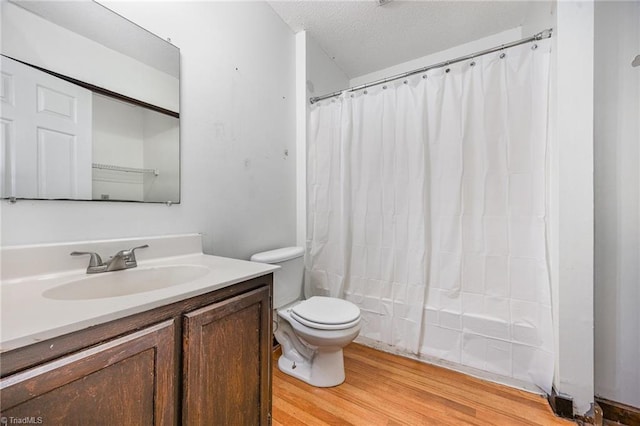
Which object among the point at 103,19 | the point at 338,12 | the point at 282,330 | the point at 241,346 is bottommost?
the point at 282,330

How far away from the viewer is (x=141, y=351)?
63 cm

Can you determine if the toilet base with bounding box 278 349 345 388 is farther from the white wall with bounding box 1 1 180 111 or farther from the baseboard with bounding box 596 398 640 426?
the white wall with bounding box 1 1 180 111

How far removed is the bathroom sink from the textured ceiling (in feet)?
6.07

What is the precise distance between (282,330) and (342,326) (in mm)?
486

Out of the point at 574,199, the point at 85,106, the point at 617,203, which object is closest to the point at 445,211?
the point at 574,199

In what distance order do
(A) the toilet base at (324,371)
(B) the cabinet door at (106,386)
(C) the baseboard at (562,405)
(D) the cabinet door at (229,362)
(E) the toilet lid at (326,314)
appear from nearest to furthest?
(B) the cabinet door at (106,386) < (D) the cabinet door at (229,362) < (C) the baseboard at (562,405) < (E) the toilet lid at (326,314) < (A) the toilet base at (324,371)

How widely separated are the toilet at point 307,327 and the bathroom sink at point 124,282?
508 mm

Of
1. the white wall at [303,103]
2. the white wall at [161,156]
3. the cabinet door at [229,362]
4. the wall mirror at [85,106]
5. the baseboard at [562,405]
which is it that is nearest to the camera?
the cabinet door at [229,362]

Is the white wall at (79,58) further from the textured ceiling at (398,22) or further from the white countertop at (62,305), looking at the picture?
the textured ceiling at (398,22)

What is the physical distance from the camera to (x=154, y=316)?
26.4 inches

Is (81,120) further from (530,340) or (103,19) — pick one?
(530,340)

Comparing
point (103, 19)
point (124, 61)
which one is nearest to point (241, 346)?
point (124, 61)

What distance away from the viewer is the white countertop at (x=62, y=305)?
0.49 metres

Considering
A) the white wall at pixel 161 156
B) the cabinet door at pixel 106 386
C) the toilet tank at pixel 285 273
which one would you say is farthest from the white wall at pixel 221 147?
the cabinet door at pixel 106 386
